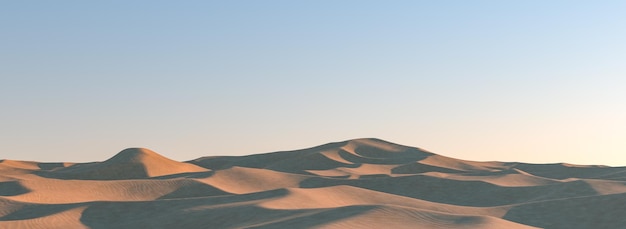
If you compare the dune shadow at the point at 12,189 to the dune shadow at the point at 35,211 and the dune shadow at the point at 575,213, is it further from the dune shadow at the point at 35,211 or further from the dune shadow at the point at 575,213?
the dune shadow at the point at 575,213

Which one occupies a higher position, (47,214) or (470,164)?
(470,164)

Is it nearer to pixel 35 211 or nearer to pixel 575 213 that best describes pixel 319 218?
pixel 575 213

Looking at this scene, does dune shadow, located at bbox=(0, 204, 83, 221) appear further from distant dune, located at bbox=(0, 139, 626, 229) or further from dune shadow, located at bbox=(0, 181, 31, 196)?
dune shadow, located at bbox=(0, 181, 31, 196)

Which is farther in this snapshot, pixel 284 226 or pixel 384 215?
pixel 384 215

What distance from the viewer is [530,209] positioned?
5319 centimetres

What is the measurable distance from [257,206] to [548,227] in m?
15.8

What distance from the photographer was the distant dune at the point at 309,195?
42719 mm

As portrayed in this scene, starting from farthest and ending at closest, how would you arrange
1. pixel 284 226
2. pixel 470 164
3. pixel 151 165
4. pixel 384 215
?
pixel 470 164
pixel 151 165
pixel 384 215
pixel 284 226

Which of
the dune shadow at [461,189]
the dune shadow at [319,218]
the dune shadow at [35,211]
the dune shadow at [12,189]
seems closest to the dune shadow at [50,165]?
the dune shadow at [12,189]

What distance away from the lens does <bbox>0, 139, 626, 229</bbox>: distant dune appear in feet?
140

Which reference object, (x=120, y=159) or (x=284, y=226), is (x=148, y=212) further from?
(x=120, y=159)

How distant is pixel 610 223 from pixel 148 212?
81.8ft

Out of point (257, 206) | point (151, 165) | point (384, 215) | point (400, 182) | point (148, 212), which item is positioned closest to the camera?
point (384, 215)

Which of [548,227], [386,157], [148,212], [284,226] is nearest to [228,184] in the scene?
[148,212]
